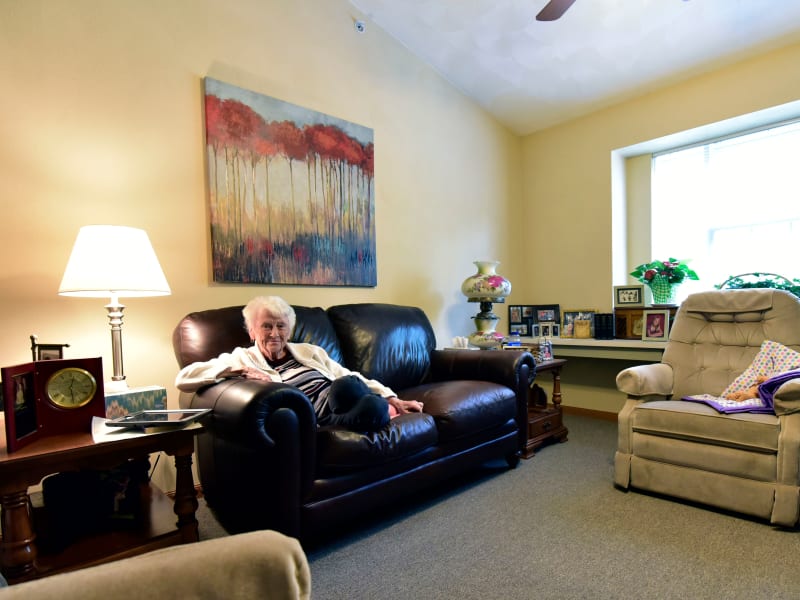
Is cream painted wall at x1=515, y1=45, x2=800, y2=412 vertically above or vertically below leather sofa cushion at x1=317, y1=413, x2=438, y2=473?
above

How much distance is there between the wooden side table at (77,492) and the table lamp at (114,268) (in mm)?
449

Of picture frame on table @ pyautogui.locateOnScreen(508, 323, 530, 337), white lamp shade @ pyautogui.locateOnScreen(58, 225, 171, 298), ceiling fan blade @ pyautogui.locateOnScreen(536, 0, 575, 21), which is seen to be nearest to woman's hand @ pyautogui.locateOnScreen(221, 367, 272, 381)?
white lamp shade @ pyautogui.locateOnScreen(58, 225, 171, 298)

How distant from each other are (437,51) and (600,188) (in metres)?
1.78

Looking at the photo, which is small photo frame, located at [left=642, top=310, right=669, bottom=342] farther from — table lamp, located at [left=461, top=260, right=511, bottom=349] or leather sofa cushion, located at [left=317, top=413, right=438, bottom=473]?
leather sofa cushion, located at [left=317, top=413, right=438, bottom=473]

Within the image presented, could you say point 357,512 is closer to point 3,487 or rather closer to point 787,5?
point 3,487

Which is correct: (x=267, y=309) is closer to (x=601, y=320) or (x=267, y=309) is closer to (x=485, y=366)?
(x=485, y=366)

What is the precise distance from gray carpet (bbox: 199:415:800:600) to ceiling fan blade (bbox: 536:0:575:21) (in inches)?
89.1

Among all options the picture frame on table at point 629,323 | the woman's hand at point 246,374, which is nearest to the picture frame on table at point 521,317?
the picture frame on table at point 629,323

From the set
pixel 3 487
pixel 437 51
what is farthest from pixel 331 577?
→ pixel 437 51

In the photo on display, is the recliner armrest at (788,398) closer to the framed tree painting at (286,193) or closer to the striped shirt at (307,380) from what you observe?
the striped shirt at (307,380)

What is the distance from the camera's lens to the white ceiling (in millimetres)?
2887

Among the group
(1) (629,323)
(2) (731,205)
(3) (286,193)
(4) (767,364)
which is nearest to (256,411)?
(3) (286,193)

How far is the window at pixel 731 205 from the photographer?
336cm

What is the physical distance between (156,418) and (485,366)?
1872 mm
